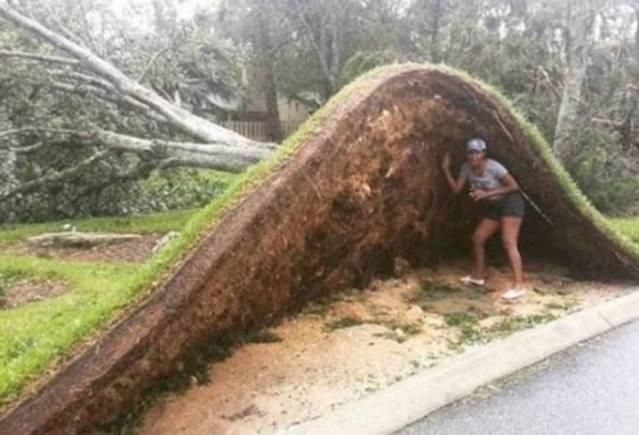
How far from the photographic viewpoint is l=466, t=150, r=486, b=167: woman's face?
698cm

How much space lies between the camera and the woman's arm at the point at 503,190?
7.10 metres

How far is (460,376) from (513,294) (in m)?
2.00

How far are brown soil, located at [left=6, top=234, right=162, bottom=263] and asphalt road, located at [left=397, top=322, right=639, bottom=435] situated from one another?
512cm

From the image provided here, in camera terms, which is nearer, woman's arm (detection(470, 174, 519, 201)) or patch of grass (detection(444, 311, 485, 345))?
patch of grass (detection(444, 311, 485, 345))

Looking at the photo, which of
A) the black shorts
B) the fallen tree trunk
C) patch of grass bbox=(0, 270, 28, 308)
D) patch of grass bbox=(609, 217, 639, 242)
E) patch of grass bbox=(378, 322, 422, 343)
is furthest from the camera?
the fallen tree trunk

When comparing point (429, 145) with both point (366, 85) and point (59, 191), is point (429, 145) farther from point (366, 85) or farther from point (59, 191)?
point (59, 191)

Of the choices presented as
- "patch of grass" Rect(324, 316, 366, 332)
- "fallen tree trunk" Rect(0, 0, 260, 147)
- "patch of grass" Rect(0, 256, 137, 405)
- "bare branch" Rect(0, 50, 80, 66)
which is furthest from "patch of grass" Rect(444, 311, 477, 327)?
"bare branch" Rect(0, 50, 80, 66)

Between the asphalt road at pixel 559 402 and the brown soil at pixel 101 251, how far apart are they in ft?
16.8

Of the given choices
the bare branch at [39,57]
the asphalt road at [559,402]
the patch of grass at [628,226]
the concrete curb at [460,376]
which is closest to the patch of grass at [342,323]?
the concrete curb at [460,376]

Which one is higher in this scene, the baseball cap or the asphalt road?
the baseball cap

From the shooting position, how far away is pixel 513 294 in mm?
7117

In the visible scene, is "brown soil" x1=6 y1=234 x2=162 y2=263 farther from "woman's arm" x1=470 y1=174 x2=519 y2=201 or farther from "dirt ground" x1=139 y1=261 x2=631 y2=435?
"woman's arm" x1=470 y1=174 x2=519 y2=201

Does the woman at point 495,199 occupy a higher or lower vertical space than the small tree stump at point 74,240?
higher

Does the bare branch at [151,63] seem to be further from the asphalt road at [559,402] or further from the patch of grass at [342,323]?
the asphalt road at [559,402]
